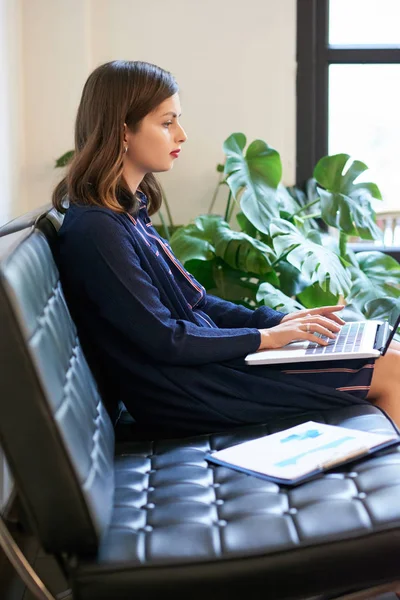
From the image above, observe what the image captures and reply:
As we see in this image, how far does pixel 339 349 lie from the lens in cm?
173

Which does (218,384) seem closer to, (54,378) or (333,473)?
(333,473)

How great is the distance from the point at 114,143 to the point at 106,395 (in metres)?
0.59

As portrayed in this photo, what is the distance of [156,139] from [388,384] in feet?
2.65

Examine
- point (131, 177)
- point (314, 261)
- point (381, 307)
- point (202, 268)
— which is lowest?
point (381, 307)

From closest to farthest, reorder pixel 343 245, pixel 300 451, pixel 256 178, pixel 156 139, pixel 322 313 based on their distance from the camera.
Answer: pixel 300 451
pixel 156 139
pixel 322 313
pixel 256 178
pixel 343 245

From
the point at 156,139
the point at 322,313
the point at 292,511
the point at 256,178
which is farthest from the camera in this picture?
the point at 256,178

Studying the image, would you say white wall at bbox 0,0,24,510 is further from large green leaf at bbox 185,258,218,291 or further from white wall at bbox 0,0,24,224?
large green leaf at bbox 185,258,218,291

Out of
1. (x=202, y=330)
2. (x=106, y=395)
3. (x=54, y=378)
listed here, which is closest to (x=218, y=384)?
(x=202, y=330)

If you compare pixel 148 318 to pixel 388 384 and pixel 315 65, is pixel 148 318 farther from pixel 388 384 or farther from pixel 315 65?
pixel 315 65

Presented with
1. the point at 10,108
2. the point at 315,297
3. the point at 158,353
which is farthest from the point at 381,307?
the point at 10,108

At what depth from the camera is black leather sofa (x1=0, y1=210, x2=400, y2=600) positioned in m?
1.16

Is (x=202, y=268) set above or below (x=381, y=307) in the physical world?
above

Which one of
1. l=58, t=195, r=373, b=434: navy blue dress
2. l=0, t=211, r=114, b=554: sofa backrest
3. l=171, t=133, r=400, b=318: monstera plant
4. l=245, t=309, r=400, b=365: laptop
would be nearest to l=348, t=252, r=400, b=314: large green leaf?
l=171, t=133, r=400, b=318: monstera plant

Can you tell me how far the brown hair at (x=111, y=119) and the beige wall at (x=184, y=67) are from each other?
46.7 inches
